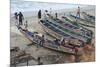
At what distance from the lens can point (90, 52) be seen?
2461mm

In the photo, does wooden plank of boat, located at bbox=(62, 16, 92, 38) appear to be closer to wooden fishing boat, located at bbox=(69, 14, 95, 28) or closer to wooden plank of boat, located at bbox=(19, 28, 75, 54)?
wooden fishing boat, located at bbox=(69, 14, 95, 28)

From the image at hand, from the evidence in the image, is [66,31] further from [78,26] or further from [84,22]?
[84,22]

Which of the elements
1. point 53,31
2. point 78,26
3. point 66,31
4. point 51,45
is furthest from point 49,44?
point 78,26

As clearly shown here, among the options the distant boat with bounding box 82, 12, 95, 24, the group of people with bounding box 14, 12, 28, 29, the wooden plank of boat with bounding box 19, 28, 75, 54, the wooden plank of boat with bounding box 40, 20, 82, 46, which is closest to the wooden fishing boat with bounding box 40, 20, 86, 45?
the wooden plank of boat with bounding box 40, 20, 82, 46

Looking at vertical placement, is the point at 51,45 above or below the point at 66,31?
below

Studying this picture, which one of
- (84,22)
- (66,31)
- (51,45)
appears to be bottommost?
(51,45)

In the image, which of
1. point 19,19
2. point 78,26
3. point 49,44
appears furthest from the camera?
point 78,26

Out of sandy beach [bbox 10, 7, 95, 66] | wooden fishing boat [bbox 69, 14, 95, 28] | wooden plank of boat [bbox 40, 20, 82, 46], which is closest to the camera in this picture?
sandy beach [bbox 10, 7, 95, 66]

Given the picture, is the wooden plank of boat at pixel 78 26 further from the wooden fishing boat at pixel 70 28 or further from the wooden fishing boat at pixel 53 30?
the wooden fishing boat at pixel 53 30

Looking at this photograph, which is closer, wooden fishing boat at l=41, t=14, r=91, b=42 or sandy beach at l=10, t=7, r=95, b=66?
sandy beach at l=10, t=7, r=95, b=66

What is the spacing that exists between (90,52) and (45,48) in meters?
0.62

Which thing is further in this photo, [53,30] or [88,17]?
[88,17]

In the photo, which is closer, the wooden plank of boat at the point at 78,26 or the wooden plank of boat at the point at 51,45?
the wooden plank of boat at the point at 51,45

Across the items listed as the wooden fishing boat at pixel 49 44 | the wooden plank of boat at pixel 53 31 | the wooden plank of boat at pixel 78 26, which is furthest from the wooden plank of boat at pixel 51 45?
the wooden plank of boat at pixel 78 26
